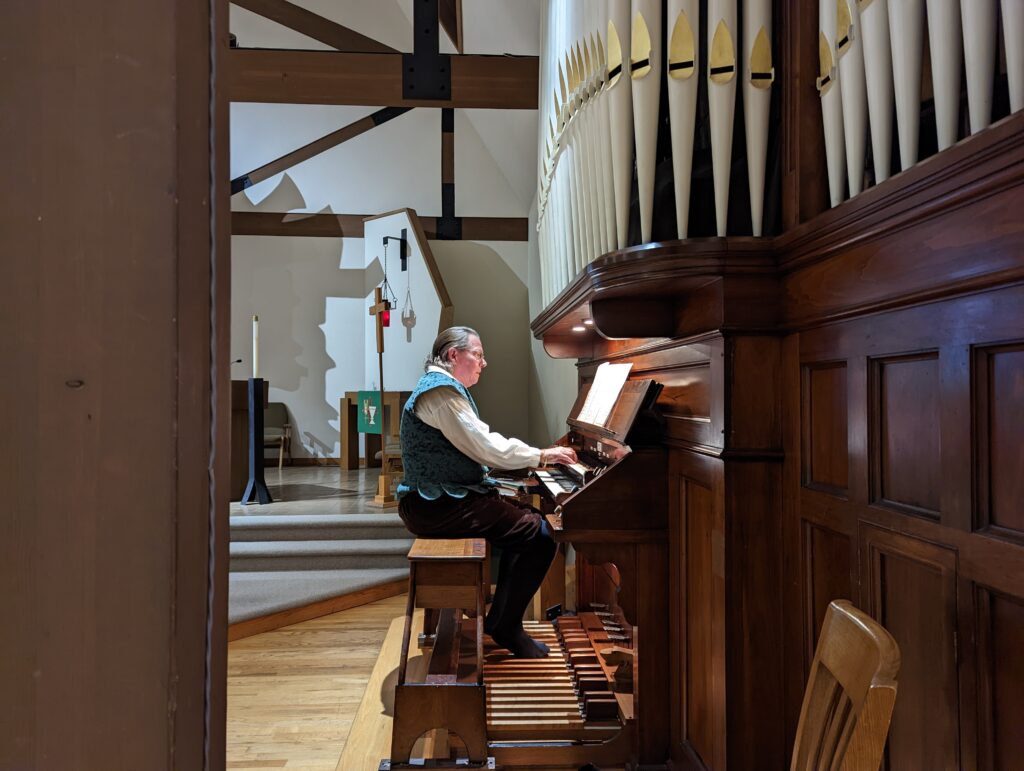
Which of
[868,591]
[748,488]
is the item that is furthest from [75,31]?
[748,488]

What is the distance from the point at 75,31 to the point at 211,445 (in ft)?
0.83

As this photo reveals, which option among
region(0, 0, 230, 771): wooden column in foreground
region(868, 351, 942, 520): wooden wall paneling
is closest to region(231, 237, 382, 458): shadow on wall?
region(868, 351, 942, 520): wooden wall paneling

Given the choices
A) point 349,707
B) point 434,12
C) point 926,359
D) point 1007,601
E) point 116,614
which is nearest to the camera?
point 116,614

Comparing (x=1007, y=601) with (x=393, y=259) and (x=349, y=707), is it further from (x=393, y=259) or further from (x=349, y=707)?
(x=393, y=259)

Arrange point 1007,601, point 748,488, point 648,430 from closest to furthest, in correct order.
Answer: point 1007,601, point 748,488, point 648,430

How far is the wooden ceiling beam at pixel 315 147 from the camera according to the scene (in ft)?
25.0

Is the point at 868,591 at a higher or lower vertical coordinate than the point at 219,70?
lower

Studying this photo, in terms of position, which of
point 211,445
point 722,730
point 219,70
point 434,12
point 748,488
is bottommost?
point 722,730

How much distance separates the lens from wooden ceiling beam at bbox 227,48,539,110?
13.5 ft

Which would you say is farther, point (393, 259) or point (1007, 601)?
point (393, 259)

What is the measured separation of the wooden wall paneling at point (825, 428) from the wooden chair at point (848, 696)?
53 cm

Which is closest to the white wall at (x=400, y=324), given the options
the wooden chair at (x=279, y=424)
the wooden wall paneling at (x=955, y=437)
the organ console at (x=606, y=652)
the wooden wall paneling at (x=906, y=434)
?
the wooden chair at (x=279, y=424)

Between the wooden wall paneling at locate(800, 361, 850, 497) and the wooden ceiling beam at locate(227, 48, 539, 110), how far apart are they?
122 inches

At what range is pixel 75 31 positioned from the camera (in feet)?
1.40
